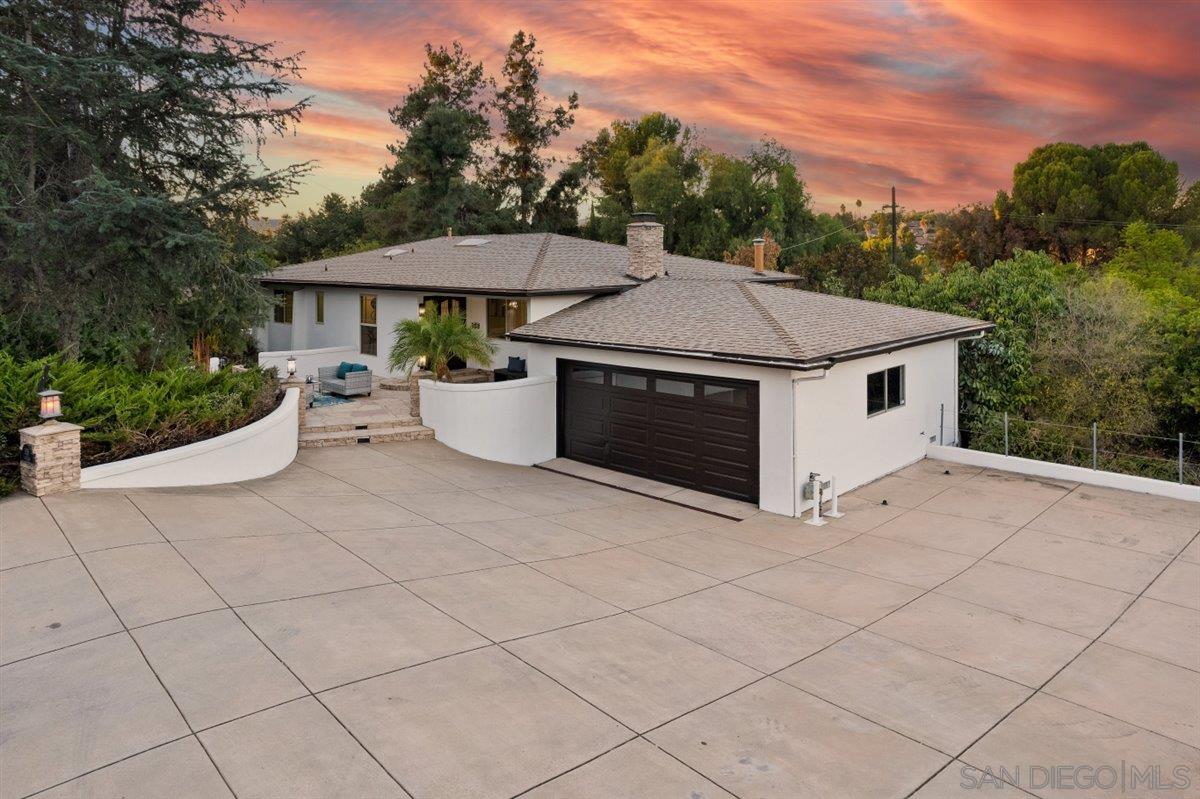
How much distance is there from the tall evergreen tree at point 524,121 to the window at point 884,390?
126 ft

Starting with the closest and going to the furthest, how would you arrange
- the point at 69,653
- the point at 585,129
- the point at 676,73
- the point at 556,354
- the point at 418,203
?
the point at 69,653, the point at 556,354, the point at 676,73, the point at 418,203, the point at 585,129

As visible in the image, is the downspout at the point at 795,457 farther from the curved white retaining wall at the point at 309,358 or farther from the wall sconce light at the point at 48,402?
the curved white retaining wall at the point at 309,358

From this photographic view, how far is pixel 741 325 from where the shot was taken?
13.7m

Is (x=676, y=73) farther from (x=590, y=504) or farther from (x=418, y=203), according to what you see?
(x=590, y=504)

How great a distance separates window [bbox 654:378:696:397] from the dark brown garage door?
0.7 inches

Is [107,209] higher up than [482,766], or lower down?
higher up

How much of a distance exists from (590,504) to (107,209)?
1146cm

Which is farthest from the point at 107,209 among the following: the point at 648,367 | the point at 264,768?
the point at 264,768

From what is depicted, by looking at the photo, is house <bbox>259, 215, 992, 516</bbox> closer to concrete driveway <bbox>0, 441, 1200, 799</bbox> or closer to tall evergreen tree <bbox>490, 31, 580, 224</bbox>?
concrete driveway <bbox>0, 441, 1200, 799</bbox>

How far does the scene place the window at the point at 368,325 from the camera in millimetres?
22391

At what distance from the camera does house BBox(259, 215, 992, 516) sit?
12477 millimetres

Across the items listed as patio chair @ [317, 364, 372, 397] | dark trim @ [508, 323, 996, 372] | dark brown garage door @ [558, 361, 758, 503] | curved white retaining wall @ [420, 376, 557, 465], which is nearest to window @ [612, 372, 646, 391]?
dark brown garage door @ [558, 361, 758, 503]

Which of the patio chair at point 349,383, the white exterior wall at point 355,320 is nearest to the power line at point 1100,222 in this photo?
the white exterior wall at point 355,320

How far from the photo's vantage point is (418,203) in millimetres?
45625
